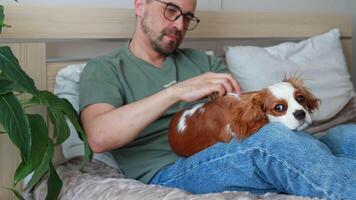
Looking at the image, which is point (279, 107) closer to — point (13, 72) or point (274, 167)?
point (274, 167)

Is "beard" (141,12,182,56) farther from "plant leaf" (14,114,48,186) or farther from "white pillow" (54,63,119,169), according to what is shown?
"plant leaf" (14,114,48,186)

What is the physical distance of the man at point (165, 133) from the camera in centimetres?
104

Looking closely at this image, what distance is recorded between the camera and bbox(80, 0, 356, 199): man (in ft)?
3.43

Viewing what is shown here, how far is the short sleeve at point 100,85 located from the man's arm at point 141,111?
52 mm

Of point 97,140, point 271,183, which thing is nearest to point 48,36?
point 97,140

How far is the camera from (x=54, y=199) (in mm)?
1233

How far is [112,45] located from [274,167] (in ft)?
3.36

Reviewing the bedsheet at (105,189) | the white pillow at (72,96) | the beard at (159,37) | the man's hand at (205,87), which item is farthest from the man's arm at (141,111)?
the beard at (159,37)

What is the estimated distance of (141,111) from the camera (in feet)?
4.09

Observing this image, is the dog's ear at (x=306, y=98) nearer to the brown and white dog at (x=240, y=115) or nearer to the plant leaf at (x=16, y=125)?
the brown and white dog at (x=240, y=115)

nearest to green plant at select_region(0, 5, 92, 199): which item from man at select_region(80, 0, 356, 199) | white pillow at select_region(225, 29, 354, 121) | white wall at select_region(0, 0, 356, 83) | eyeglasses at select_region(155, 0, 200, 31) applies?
man at select_region(80, 0, 356, 199)

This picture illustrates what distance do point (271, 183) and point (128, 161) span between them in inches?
19.4

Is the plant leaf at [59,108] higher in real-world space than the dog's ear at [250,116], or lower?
lower

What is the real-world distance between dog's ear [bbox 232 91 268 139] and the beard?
479 millimetres
